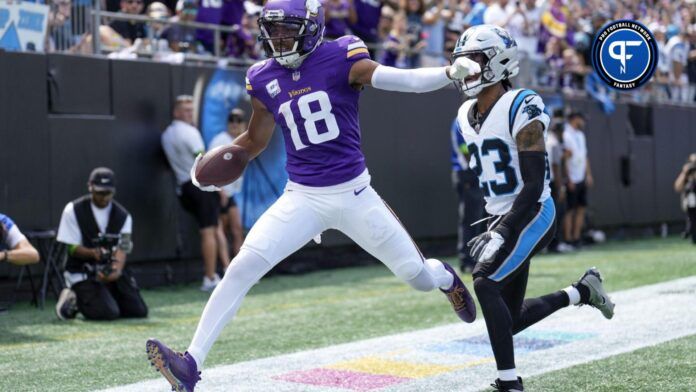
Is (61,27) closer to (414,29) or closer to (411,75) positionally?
(414,29)

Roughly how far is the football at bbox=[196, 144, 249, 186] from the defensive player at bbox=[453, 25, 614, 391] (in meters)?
1.19

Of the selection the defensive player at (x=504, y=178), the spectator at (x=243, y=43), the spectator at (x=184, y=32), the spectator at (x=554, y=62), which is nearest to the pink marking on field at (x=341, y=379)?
the defensive player at (x=504, y=178)

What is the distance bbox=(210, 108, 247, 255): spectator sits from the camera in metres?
11.5

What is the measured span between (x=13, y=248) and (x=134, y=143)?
2.78 meters

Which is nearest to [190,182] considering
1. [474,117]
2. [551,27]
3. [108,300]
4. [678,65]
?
[108,300]

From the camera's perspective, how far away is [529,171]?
505 centimetres

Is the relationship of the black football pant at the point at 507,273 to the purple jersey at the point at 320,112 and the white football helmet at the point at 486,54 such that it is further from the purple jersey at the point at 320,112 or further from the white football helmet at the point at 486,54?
the purple jersey at the point at 320,112

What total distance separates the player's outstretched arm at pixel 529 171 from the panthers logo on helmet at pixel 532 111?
4cm

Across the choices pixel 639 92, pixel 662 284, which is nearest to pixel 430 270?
pixel 662 284

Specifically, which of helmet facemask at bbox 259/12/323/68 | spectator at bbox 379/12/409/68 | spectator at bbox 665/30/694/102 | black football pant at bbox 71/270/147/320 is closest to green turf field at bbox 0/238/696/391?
black football pant at bbox 71/270/147/320

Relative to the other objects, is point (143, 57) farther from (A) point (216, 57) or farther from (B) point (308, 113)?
(B) point (308, 113)

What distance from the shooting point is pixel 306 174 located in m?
5.41

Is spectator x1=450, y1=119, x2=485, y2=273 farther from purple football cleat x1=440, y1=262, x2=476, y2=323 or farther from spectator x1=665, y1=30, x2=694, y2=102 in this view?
spectator x1=665, y1=30, x2=694, y2=102

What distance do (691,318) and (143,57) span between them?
6.20 m
